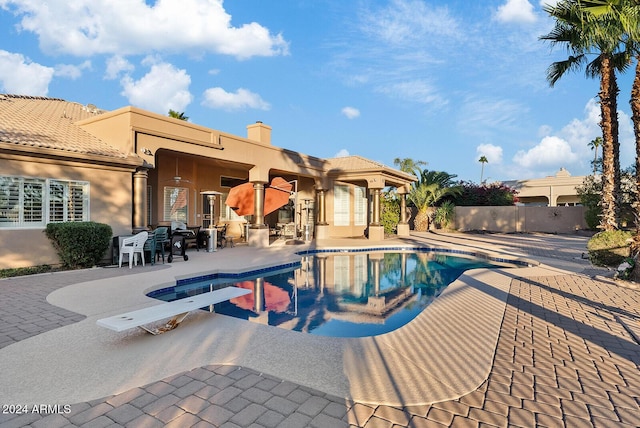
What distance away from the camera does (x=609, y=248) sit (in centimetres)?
1066

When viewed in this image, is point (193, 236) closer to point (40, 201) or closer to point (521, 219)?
point (40, 201)

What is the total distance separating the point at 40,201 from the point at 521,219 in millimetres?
29261

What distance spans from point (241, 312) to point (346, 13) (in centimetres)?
1811

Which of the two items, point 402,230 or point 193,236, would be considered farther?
point 402,230

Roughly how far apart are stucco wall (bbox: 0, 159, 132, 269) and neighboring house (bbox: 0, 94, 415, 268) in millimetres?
22

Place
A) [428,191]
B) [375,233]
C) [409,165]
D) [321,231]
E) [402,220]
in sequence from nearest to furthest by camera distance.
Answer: [375,233], [321,231], [402,220], [428,191], [409,165]

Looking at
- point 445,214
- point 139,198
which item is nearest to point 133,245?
point 139,198

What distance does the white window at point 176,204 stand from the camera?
50.5 feet

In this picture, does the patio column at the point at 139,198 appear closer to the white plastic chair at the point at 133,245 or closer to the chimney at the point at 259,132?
the white plastic chair at the point at 133,245

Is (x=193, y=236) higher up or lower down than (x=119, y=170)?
lower down

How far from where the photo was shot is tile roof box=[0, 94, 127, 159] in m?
10.0

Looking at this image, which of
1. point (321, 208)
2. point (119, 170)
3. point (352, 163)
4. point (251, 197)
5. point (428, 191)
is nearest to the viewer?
point (119, 170)

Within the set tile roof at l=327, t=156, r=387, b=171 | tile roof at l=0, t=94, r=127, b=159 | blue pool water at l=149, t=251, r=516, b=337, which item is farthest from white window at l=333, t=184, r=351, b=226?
tile roof at l=0, t=94, r=127, b=159

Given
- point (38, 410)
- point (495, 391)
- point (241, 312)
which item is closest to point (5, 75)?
point (241, 312)
